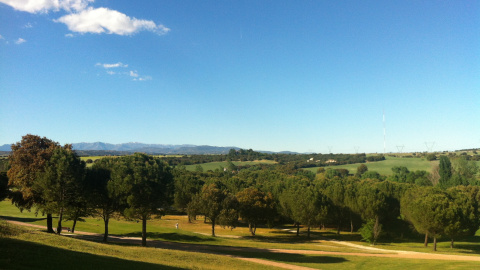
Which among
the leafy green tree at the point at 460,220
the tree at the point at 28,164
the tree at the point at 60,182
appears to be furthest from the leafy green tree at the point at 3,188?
the leafy green tree at the point at 460,220

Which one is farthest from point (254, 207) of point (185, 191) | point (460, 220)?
point (460, 220)

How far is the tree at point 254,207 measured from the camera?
218 ft

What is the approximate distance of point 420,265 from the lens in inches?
1474

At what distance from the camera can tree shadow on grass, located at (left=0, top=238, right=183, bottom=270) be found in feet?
53.3

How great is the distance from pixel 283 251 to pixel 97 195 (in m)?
29.6

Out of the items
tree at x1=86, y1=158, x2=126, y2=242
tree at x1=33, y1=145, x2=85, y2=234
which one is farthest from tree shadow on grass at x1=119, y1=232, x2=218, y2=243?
tree at x1=33, y1=145, x2=85, y2=234

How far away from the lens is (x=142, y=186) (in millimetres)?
42156

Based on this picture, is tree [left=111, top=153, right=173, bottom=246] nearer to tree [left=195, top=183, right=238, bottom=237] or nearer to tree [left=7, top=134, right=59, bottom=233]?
tree [left=7, top=134, right=59, bottom=233]

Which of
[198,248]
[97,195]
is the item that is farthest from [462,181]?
[97,195]

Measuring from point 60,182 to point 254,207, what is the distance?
3882cm

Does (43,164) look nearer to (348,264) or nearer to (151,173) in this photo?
(151,173)

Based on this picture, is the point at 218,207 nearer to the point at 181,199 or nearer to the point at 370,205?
the point at 181,199

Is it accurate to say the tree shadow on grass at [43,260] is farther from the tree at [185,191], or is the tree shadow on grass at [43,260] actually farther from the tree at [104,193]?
the tree at [185,191]

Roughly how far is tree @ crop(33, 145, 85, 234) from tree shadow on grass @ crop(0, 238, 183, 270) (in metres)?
21.2
